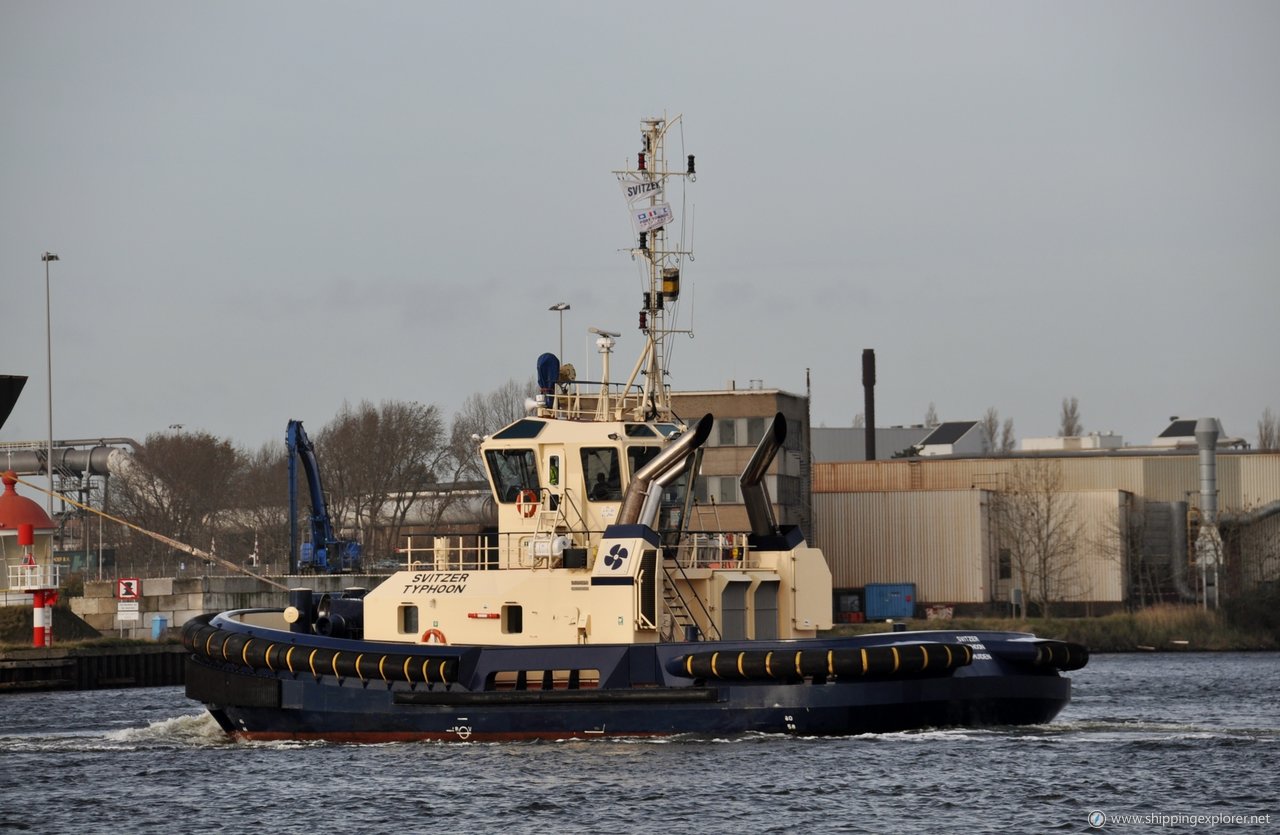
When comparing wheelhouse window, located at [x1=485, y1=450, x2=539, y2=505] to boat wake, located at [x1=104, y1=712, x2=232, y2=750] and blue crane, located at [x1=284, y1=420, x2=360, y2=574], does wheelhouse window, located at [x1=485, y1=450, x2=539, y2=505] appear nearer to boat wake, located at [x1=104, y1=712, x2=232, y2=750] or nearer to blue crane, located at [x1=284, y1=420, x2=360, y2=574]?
boat wake, located at [x1=104, y1=712, x2=232, y2=750]

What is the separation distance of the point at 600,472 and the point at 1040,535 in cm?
3590

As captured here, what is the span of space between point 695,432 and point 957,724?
15.4ft

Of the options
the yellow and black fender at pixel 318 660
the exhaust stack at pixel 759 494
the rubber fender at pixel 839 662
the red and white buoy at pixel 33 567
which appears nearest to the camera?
the rubber fender at pixel 839 662

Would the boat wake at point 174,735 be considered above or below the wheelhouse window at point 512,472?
below

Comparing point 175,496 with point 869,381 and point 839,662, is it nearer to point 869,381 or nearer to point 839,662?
point 869,381

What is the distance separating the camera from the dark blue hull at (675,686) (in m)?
20.4

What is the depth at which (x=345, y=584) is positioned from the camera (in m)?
45.9

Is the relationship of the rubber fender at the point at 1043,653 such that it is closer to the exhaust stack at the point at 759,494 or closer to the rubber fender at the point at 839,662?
the rubber fender at the point at 839,662

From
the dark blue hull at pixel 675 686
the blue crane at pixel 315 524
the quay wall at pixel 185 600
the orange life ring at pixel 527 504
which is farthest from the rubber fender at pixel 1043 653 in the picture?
the quay wall at pixel 185 600

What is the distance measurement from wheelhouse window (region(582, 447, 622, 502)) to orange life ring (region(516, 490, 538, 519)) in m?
0.70

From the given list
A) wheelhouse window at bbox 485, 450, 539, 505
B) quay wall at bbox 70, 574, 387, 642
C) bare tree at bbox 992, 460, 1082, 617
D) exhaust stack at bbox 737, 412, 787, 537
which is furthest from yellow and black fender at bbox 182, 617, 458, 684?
bare tree at bbox 992, 460, 1082, 617

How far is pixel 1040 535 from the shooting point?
55750 mm

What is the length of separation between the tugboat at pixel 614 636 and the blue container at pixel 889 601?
3477 cm

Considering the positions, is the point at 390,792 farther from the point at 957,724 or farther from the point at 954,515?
the point at 954,515
